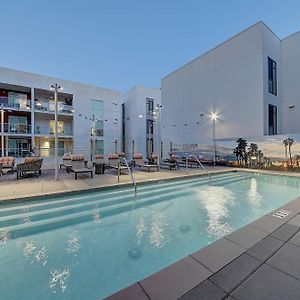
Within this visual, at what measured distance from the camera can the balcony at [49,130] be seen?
1693 cm

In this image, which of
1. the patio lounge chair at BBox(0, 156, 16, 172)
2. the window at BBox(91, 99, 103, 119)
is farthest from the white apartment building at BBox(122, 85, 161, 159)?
the patio lounge chair at BBox(0, 156, 16, 172)

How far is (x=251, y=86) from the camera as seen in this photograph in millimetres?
11875

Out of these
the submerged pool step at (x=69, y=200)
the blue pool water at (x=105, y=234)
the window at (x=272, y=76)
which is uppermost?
the window at (x=272, y=76)

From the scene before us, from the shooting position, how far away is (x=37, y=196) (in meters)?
5.08

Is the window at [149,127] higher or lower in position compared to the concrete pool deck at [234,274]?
higher

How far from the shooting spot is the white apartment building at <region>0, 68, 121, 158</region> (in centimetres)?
1588

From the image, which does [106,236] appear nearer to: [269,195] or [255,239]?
[255,239]

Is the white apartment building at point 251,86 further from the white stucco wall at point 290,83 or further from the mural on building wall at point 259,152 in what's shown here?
the mural on building wall at point 259,152

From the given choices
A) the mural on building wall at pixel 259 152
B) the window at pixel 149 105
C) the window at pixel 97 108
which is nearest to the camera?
the mural on building wall at pixel 259 152

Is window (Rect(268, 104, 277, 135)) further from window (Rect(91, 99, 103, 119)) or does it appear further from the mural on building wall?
window (Rect(91, 99, 103, 119))

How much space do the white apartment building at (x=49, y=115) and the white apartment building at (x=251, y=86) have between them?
31.1 ft

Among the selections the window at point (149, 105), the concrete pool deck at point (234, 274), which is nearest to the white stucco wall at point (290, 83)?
the concrete pool deck at point (234, 274)

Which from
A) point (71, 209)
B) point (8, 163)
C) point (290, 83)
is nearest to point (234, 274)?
point (71, 209)

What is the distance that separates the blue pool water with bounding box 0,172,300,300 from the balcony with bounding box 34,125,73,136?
13698 mm
